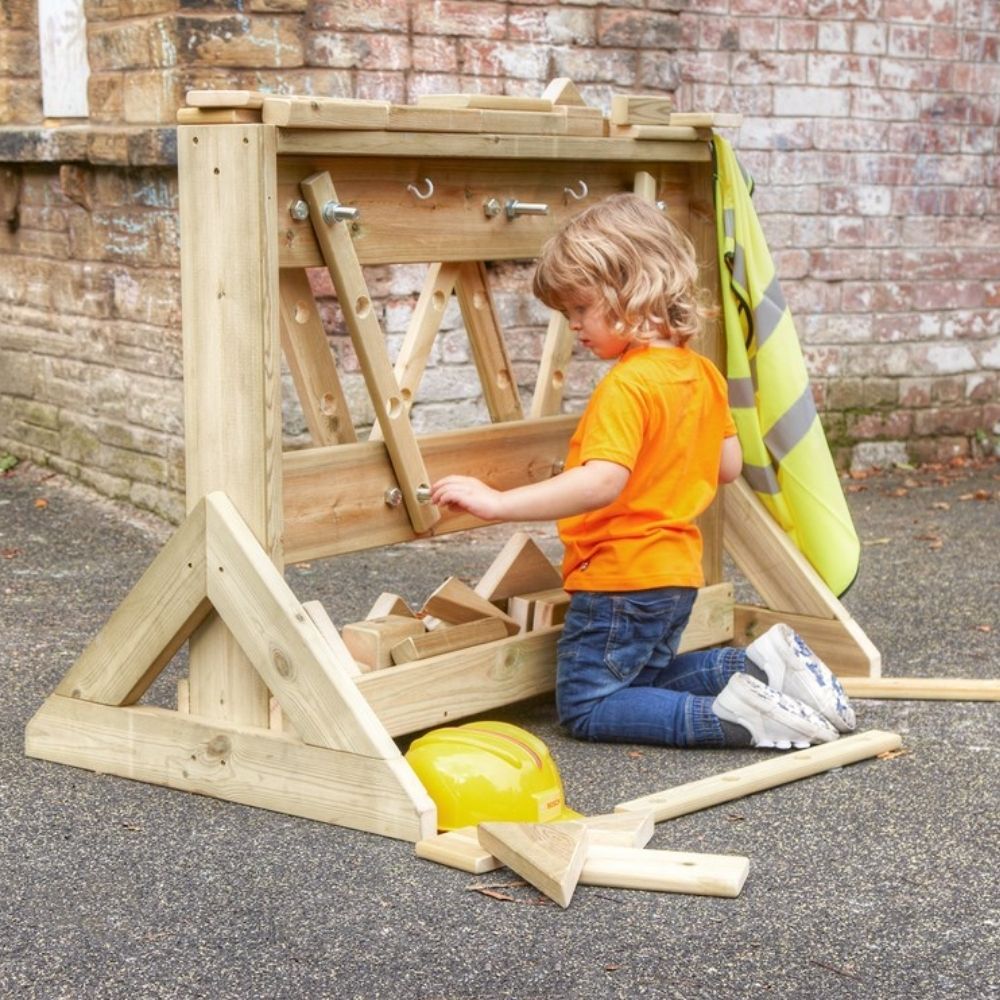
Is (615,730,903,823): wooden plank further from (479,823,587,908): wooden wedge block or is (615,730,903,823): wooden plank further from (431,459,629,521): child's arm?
(431,459,629,521): child's arm

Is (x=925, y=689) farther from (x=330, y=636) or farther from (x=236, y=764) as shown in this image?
(x=236, y=764)

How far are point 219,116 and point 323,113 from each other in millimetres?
217

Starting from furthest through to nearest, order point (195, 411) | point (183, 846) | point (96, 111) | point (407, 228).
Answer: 1. point (96, 111)
2. point (407, 228)
3. point (195, 411)
4. point (183, 846)

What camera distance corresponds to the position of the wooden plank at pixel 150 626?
3.54 meters

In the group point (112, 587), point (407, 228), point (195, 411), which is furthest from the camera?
point (112, 587)

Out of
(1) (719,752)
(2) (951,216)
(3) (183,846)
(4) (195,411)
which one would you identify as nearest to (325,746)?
(3) (183,846)

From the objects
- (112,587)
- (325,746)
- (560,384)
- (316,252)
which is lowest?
Answer: (112,587)

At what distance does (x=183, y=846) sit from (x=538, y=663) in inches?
46.5

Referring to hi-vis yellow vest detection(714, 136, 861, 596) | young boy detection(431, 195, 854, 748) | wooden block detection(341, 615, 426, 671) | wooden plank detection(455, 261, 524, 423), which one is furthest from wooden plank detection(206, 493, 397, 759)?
hi-vis yellow vest detection(714, 136, 861, 596)

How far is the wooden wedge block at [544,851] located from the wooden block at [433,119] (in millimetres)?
1529

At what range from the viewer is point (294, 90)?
240 inches

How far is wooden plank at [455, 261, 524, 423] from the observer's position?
4301mm

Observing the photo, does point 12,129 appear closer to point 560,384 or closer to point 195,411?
point 560,384

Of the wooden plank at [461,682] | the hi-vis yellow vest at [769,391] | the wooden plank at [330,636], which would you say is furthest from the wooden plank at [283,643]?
the hi-vis yellow vest at [769,391]
